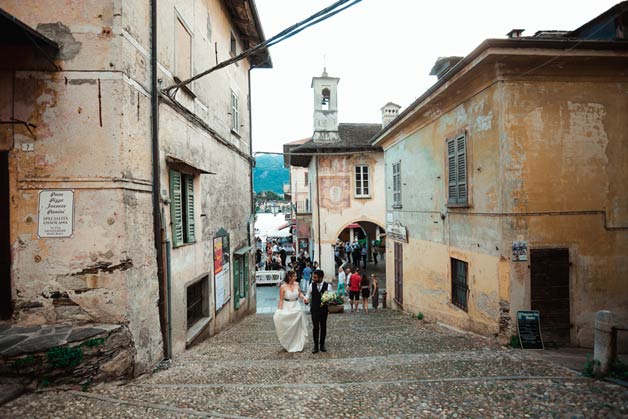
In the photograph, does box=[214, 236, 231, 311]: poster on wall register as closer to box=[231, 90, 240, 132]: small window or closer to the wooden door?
box=[231, 90, 240, 132]: small window

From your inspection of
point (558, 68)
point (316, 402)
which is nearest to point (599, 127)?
point (558, 68)

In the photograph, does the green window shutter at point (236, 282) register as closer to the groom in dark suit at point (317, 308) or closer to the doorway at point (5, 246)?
the groom in dark suit at point (317, 308)

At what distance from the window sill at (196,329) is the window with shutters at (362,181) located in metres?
15.1

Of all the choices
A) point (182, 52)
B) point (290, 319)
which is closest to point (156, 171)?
point (182, 52)

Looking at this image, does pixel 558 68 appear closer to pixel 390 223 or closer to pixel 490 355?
pixel 490 355

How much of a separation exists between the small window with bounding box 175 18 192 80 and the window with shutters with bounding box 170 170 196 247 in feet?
6.46

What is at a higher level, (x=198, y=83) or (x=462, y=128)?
(x=198, y=83)

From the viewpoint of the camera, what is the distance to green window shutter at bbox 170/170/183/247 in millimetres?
6520

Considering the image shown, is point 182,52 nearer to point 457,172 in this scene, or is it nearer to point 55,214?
point 55,214

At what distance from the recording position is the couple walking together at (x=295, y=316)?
6844 millimetres

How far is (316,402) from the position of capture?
4.38 m

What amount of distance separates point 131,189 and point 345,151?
17597mm

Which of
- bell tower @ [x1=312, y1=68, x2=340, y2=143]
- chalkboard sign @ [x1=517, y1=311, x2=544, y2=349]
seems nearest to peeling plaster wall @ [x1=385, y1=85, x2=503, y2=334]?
chalkboard sign @ [x1=517, y1=311, x2=544, y2=349]

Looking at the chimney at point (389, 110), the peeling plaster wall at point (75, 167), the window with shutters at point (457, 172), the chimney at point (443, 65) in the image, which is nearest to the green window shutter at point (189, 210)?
the peeling plaster wall at point (75, 167)
